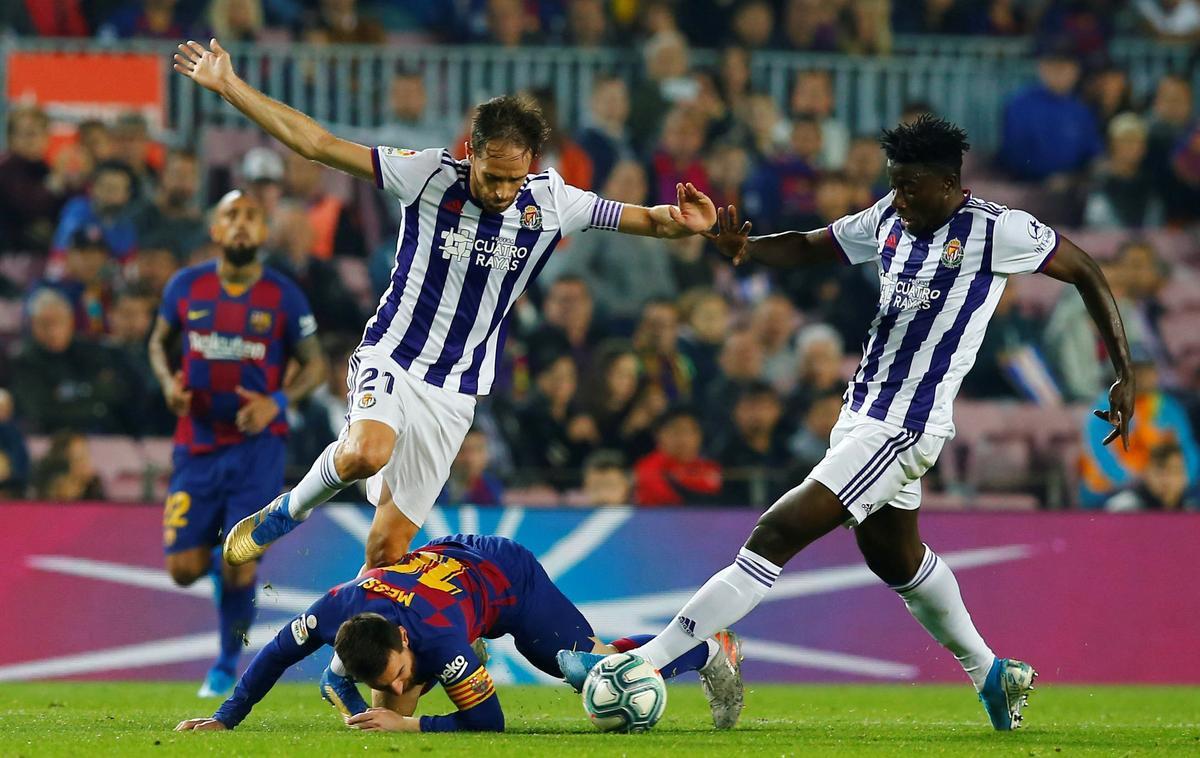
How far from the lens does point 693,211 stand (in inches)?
293

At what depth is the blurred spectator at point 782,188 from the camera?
1484cm

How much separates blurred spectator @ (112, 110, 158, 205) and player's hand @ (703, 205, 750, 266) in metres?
7.68

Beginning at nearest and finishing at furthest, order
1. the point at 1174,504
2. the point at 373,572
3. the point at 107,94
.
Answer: the point at 373,572
the point at 1174,504
the point at 107,94

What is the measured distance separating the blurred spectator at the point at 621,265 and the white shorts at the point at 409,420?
625 cm

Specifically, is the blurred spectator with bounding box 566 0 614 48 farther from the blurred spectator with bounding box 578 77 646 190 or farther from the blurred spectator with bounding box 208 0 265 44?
the blurred spectator with bounding box 208 0 265 44

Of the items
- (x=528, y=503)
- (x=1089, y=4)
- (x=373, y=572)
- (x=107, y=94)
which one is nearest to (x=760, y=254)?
(x=373, y=572)

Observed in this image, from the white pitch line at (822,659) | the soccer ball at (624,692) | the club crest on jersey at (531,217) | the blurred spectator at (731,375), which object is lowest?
the white pitch line at (822,659)

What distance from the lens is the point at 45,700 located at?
8.98m

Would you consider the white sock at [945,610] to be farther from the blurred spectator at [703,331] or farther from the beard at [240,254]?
the blurred spectator at [703,331]

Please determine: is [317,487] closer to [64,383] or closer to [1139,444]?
[64,383]

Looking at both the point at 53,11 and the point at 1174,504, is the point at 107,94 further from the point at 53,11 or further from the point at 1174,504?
the point at 1174,504

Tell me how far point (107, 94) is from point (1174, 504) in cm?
942

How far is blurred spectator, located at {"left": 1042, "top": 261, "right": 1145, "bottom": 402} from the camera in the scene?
13844mm

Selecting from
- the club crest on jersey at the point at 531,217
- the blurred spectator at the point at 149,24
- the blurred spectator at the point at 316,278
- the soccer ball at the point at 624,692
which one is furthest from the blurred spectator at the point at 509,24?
the soccer ball at the point at 624,692
